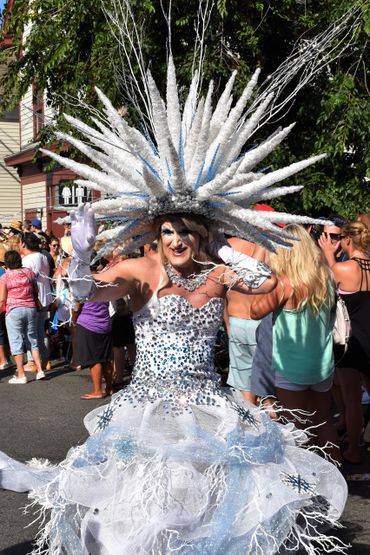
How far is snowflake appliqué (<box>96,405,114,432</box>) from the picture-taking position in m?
3.51

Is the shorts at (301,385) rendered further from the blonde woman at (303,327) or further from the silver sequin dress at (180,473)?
the silver sequin dress at (180,473)

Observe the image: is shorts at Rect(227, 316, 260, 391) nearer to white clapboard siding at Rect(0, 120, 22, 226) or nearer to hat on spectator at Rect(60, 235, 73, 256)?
hat on spectator at Rect(60, 235, 73, 256)

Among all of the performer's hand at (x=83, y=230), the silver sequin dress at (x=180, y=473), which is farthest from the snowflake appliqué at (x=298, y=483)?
the performer's hand at (x=83, y=230)

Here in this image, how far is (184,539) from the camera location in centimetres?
321

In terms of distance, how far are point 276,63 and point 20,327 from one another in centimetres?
465

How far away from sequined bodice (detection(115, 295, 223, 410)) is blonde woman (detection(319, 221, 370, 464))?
8.06ft

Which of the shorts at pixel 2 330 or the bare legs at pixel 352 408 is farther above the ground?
the bare legs at pixel 352 408

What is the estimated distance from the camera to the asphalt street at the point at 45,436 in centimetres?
481

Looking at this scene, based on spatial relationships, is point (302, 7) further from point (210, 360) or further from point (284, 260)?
point (210, 360)

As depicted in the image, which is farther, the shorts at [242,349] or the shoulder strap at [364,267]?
the shorts at [242,349]

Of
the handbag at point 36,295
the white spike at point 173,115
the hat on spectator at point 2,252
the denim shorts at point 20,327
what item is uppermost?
the white spike at point 173,115

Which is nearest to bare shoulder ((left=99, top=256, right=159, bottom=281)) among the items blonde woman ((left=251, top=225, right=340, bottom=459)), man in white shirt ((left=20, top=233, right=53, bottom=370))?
blonde woman ((left=251, top=225, right=340, bottom=459))

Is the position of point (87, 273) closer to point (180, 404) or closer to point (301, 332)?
point (180, 404)

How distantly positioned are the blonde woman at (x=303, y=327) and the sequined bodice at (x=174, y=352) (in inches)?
48.0
